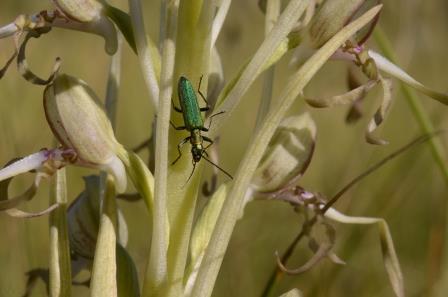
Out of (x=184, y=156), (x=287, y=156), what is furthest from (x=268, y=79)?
(x=184, y=156)

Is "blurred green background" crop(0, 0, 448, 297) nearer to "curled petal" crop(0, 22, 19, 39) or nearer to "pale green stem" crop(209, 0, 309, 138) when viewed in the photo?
"pale green stem" crop(209, 0, 309, 138)

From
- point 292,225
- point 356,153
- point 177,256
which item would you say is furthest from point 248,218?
point 177,256

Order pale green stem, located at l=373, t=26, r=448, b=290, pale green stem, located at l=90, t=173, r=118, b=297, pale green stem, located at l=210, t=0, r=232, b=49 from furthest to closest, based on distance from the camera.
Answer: pale green stem, located at l=373, t=26, r=448, b=290
pale green stem, located at l=210, t=0, r=232, b=49
pale green stem, located at l=90, t=173, r=118, b=297

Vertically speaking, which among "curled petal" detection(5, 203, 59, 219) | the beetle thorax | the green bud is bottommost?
the green bud

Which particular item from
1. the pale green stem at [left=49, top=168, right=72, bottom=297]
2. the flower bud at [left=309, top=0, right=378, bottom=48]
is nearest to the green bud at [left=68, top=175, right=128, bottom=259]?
the pale green stem at [left=49, top=168, right=72, bottom=297]

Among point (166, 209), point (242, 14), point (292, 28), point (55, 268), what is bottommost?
point (242, 14)

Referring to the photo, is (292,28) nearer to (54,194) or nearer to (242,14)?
(54,194)

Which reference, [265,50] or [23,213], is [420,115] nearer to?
[265,50]
